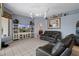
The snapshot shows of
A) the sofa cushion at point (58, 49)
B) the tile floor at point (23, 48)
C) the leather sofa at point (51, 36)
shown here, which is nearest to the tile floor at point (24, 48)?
the tile floor at point (23, 48)

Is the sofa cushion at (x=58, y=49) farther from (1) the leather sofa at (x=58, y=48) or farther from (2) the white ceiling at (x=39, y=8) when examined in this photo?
(2) the white ceiling at (x=39, y=8)

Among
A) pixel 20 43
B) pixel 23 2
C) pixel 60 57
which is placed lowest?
pixel 60 57

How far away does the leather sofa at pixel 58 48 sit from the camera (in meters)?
1.90

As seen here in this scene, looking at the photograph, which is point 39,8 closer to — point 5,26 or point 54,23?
point 54,23

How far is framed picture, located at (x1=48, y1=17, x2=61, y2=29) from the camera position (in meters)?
2.05

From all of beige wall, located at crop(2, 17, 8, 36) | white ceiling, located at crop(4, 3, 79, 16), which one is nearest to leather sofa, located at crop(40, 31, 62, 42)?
white ceiling, located at crop(4, 3, 79, 16)

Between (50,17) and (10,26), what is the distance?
95cm

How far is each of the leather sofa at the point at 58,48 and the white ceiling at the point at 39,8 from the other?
0.63 meters

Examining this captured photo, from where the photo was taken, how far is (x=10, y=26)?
A: 1995 millimetres

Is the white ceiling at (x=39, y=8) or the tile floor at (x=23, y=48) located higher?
the white ceiling at (x=39, y=8)

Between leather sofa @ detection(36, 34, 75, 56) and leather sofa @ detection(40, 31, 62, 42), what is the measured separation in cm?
12

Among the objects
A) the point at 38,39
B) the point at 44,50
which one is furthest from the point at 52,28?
the point at 44,50

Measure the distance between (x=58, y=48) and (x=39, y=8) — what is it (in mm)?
981

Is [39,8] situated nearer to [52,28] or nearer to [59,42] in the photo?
[52,28]
